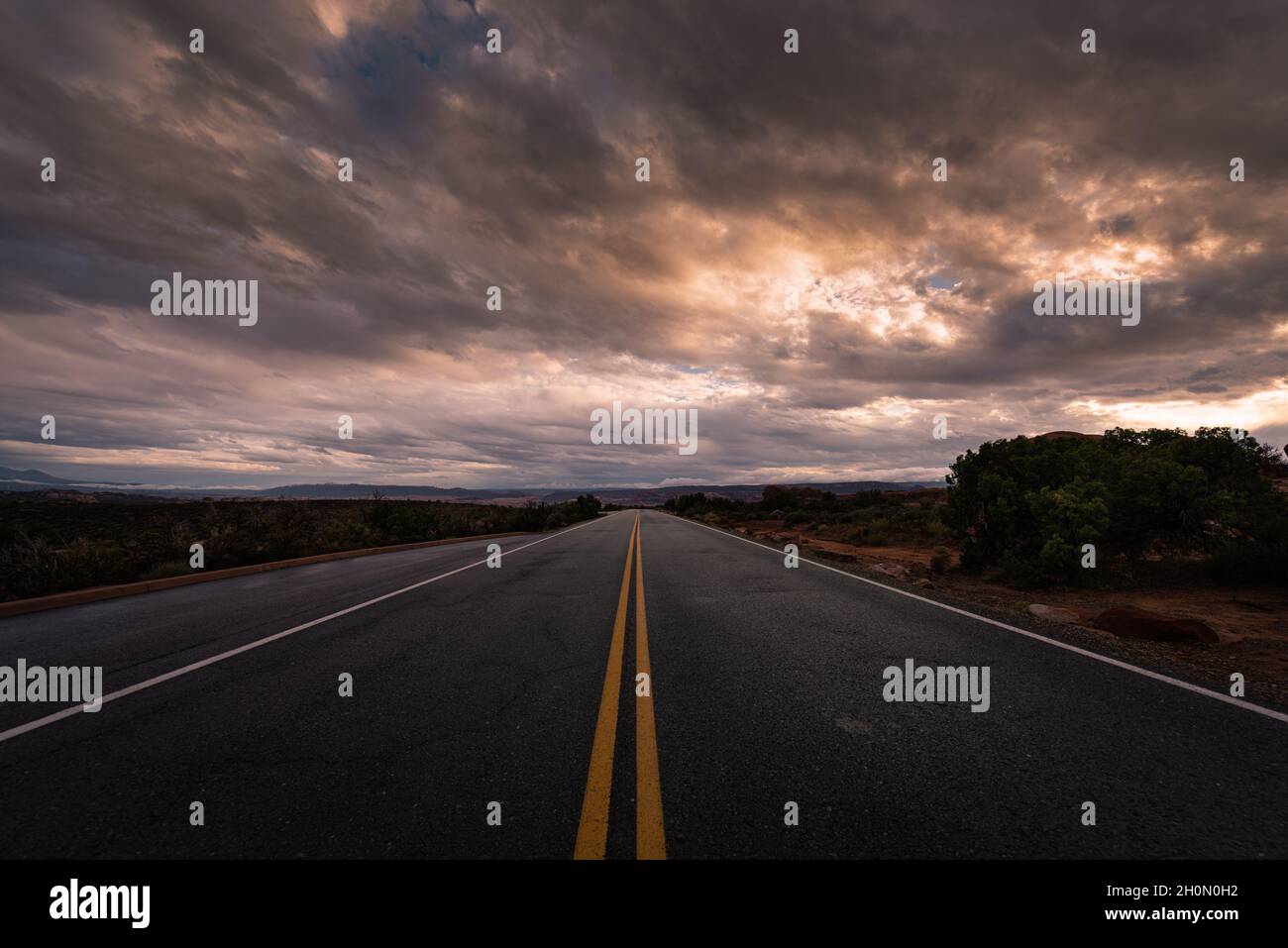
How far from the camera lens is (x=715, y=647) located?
534 cm

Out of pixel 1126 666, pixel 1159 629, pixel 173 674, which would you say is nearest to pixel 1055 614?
pixel 1159 629

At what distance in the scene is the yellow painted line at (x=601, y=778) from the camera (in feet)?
7.20

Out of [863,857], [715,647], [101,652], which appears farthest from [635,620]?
[101,652]

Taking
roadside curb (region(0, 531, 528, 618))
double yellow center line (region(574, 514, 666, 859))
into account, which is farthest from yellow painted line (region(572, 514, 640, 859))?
roadside curb (region(0, 531, 528, 618))

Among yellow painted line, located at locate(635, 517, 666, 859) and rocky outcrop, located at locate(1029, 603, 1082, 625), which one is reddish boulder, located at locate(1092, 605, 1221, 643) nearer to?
rocky outcrop, located at locate(1029, 603, 1082, 625)

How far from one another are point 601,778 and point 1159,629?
23.9 feet

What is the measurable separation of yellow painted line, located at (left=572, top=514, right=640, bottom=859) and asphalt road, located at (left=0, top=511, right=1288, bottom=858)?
0.06 feet

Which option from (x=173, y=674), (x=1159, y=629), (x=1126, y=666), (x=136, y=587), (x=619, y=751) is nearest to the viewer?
(x=619, y=751)

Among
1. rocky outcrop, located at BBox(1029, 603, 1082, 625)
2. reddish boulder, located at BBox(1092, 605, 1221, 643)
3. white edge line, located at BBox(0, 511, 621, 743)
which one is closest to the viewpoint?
white edge line, located at BBox(0, 511, 621, 743)

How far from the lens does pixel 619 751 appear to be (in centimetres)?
308

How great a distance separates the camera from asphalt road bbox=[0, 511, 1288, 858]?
2.30 meters

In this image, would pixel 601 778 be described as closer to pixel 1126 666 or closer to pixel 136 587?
pixel 1126 666
